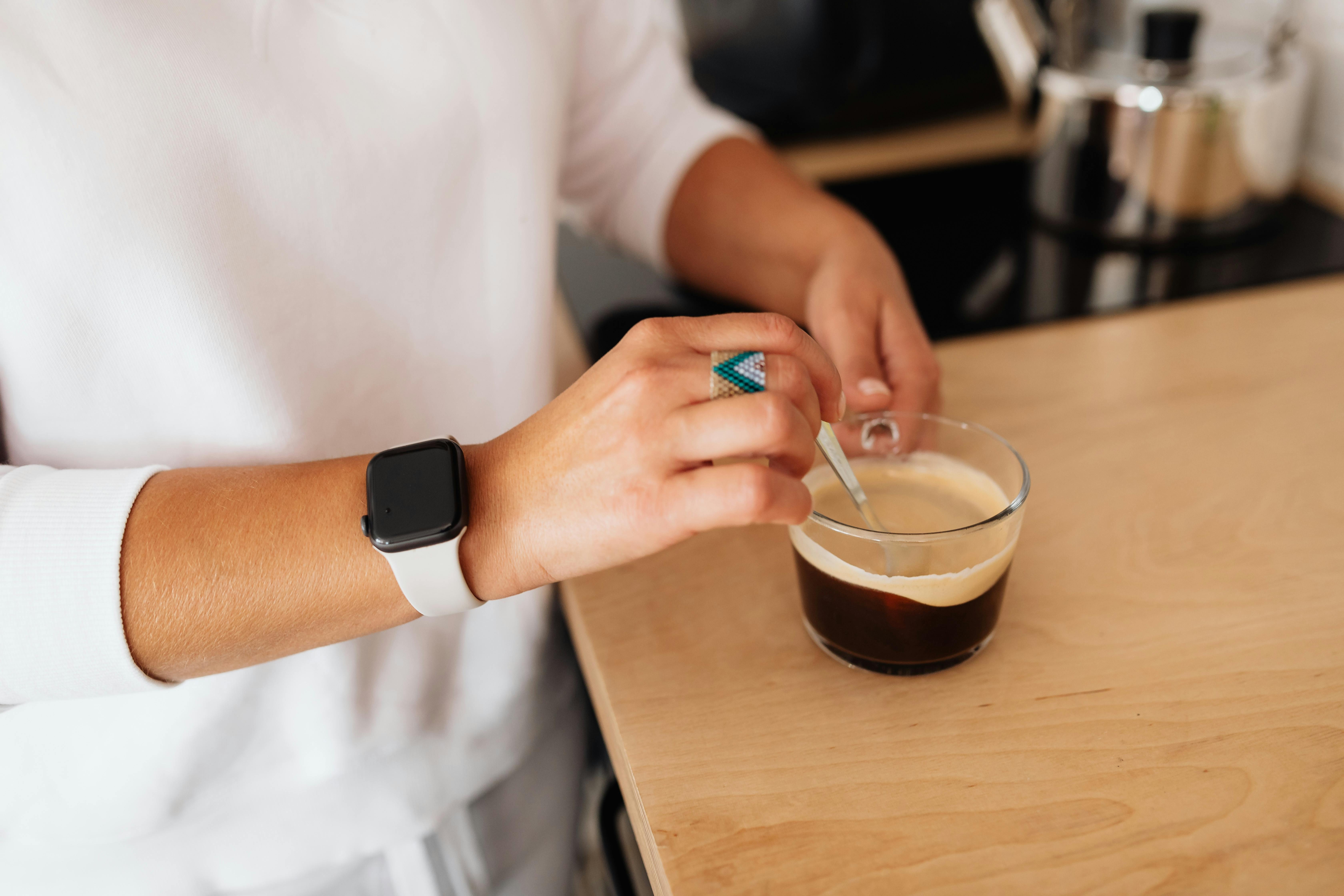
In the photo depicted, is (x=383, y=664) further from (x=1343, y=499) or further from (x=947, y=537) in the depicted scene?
(x=1343, y=499)

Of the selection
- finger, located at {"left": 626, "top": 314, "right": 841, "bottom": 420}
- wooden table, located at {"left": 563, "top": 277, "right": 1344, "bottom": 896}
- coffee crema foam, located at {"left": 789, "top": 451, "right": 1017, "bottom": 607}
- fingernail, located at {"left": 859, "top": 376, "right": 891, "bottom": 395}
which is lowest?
wooden table, located at {"left": 563, "top": 277, "right": 1344, "bottom": 896}

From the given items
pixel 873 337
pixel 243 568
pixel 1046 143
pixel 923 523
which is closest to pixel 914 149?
pixel 1046 143

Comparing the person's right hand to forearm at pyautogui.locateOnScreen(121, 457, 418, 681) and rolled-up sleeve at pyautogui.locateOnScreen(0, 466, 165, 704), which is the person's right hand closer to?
forearm at pyautogui.locateOnScreen(121, 457, 418, 681)

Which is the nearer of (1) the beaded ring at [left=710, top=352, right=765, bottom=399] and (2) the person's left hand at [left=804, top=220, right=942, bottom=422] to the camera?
(1) the beaded ring at [left=710, top=352, right=765, bottom=399]

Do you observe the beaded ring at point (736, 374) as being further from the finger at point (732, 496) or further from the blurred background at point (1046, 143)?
the blurred background at point (1046, 143)

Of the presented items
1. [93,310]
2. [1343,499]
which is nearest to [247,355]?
[93,310]

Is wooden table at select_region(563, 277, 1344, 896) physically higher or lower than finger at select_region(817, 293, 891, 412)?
lower

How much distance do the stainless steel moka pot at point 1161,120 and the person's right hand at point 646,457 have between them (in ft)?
2.11

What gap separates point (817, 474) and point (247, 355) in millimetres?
349

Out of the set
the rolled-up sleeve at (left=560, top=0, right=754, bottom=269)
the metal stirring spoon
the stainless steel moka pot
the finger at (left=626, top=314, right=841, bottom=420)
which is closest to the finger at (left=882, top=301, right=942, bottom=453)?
the metal stirring spoon

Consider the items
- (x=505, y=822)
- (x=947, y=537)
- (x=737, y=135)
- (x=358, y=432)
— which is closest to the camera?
(x=947, y=537)

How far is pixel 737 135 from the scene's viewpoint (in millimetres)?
939

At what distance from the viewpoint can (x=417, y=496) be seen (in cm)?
47

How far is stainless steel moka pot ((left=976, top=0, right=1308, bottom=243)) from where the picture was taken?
3.03ft
